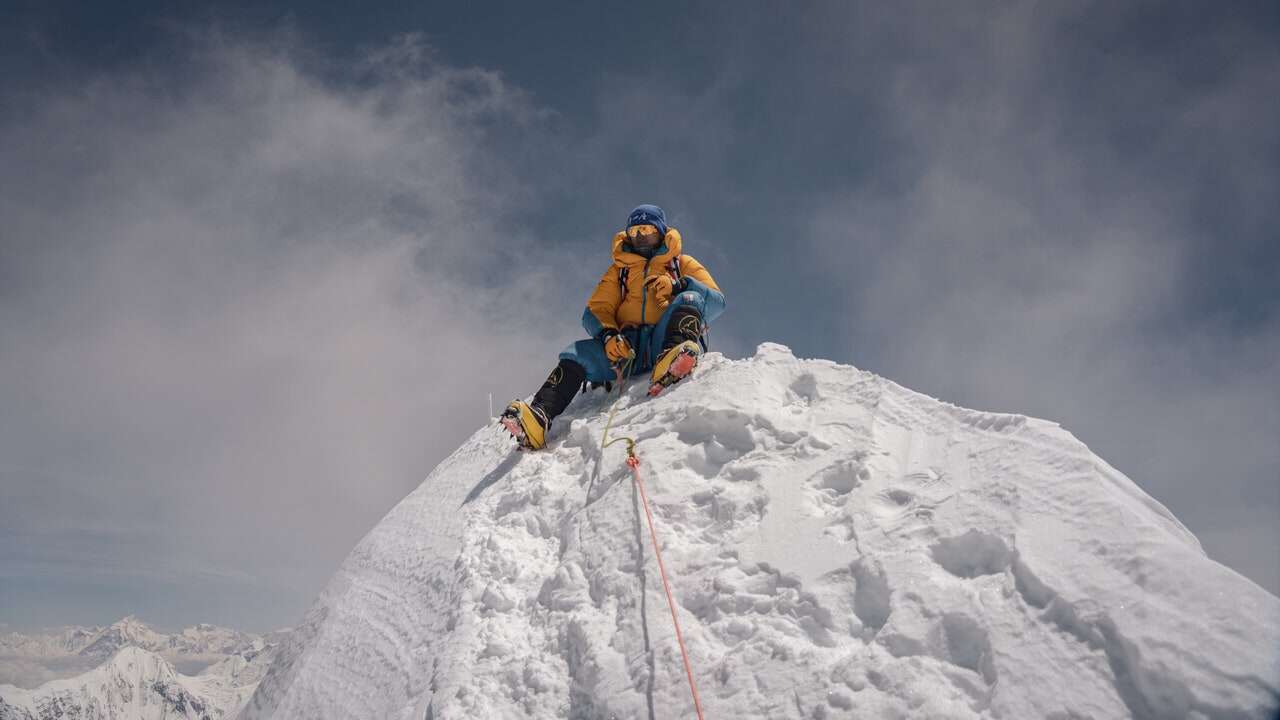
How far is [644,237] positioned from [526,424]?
240 centimetres

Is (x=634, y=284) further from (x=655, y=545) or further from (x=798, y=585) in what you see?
(x=798, y=585)

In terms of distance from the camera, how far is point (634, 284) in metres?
6.79

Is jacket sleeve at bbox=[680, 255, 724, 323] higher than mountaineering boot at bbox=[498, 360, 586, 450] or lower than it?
higher

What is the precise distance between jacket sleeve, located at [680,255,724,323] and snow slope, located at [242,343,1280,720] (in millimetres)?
1382

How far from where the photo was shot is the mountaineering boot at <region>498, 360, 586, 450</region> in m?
5.69

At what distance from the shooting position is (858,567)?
3141 millimetres

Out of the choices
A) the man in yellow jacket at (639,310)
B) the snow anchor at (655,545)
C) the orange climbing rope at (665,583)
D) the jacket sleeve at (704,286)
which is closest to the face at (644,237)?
the man in yellow jacket at (639,310)

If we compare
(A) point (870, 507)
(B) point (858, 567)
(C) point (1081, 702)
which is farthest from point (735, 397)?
(C) point (1081, 702)

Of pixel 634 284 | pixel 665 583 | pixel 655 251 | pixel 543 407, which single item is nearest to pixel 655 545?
pixel 665 583

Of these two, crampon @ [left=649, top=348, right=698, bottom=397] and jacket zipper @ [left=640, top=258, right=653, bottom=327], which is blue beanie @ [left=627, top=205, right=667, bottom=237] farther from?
crampon @ [left=649, top=348, right=698, bottom=397]

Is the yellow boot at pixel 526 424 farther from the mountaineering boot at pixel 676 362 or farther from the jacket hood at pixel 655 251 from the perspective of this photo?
the jacket hood at pixel 655 251

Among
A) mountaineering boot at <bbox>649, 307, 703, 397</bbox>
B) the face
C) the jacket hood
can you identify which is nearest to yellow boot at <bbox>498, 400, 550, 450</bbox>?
mountaineering boot at <bbox>649, 307, 703, 397</bbox>

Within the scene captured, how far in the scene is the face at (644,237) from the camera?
6.67m

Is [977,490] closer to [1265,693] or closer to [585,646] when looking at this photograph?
[1265,693]
